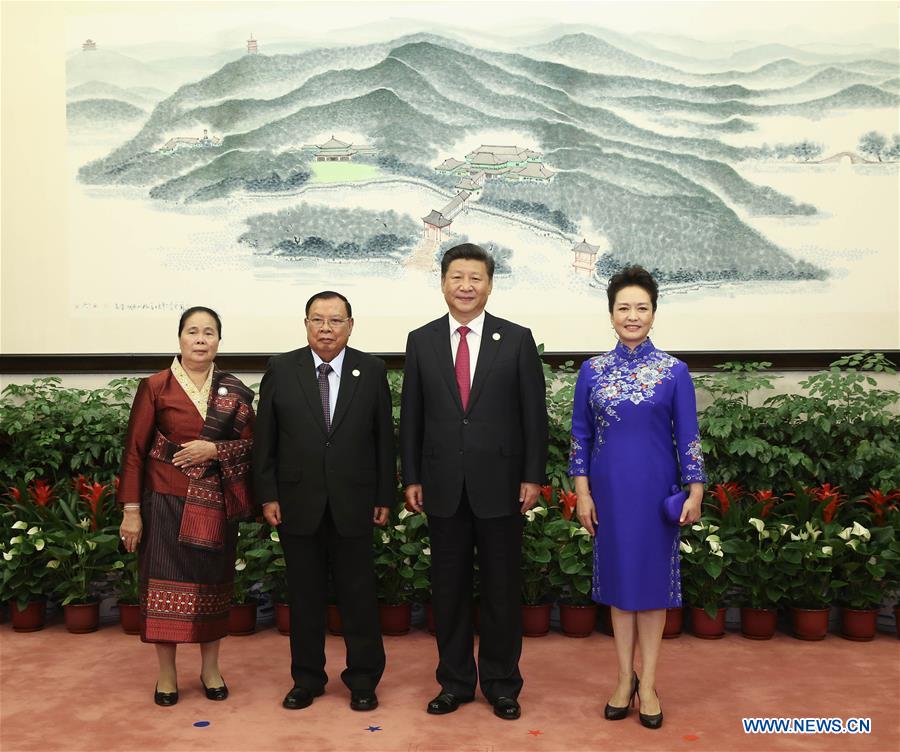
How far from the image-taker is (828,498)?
3.70 m

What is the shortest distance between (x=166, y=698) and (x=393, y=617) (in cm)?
110

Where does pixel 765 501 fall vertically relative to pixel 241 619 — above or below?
above

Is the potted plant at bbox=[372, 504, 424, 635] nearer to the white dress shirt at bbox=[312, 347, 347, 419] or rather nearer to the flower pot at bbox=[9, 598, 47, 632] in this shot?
the white dress shirt at bbox=[312, 347, 347, 419]

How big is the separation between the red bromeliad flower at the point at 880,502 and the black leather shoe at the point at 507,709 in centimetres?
198

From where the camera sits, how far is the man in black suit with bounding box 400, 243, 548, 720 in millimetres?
2725

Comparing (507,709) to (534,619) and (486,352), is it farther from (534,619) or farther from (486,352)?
(486,352)

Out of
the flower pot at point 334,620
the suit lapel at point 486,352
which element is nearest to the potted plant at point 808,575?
the suit lapel at point 486,352

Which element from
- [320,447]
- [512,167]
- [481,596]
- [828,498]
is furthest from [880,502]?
[320,447]

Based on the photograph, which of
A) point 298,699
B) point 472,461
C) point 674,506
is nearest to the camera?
point 674,506

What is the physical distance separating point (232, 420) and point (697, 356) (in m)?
2.56

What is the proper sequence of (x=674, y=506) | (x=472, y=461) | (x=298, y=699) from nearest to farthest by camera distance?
(x=674, y=506) < (x=472, y=461) < (x=298, y=699)

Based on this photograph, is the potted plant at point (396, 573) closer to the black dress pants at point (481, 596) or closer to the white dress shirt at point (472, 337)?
the black dress pants at point (481, 596)

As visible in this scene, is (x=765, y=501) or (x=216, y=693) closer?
(x=216, y=693)

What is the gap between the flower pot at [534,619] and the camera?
366cm
